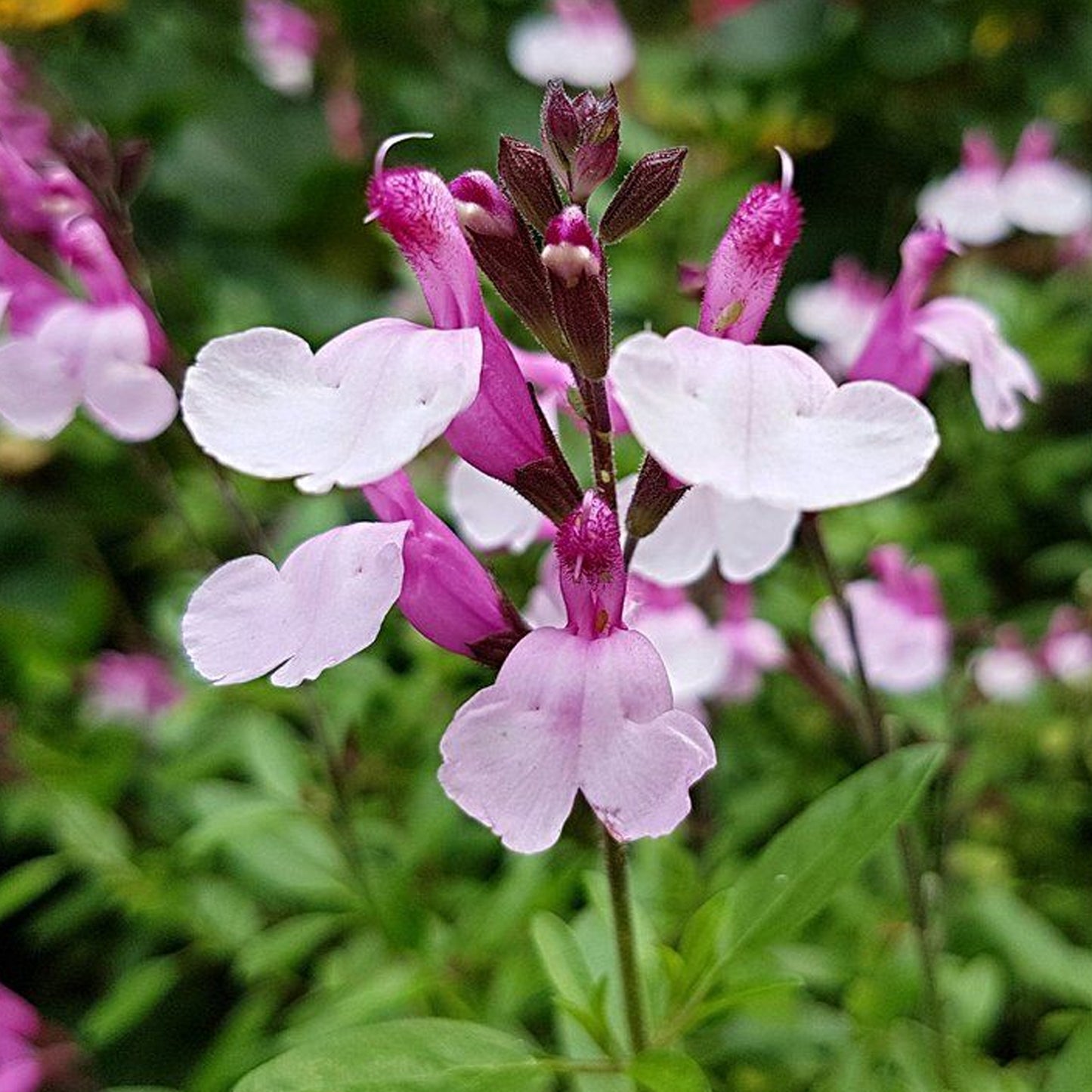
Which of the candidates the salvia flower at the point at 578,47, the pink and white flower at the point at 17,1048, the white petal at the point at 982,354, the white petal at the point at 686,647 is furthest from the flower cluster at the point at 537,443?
the salvia flower at the point at 578,47

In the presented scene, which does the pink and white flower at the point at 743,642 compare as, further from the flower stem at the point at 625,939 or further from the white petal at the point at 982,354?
the flower stem at the point at 625,939

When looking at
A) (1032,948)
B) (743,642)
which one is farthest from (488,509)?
(1032,948)

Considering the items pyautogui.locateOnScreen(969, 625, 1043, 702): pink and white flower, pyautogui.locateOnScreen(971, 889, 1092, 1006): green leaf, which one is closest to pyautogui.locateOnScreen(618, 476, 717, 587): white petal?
pyautogui.locateOnScreen(971, 889, 1092, 1006): green leaf

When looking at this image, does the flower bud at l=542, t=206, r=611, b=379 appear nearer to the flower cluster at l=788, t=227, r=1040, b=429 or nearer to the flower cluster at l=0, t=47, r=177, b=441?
the flower cluster at l=788, t=227, r=1040, b=429

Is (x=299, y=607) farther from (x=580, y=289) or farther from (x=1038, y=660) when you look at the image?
(x=1038, y=660)

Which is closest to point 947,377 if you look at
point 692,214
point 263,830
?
point 692,214

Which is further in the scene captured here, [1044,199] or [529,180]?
[1044,199]
